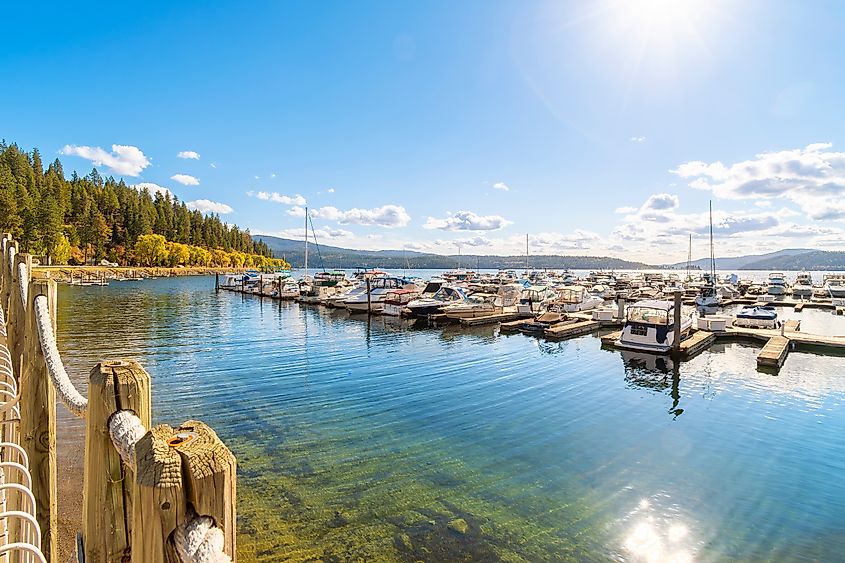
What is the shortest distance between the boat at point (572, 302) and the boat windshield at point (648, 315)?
977 centimetres

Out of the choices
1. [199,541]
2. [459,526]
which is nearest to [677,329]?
[459,526]

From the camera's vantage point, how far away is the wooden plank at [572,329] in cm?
2477

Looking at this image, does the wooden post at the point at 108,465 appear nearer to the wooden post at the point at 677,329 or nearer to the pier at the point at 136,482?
the pier at the point at 136,482

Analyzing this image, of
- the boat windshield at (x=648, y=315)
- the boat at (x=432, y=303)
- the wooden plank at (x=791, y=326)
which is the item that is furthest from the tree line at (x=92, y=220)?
the wooden plank at (x=791, y=326)

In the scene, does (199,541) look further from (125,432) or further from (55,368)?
(55,368)

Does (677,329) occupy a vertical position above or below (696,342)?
above

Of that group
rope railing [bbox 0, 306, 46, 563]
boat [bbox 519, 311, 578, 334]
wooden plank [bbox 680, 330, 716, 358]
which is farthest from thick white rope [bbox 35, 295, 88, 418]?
boat [bbox 519, 311, 578, 334]

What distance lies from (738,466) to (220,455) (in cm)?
1151

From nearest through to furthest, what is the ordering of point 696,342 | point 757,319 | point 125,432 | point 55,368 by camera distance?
1. point 125,432
2. point 55,368
3. point 696,342
4. point 757,319

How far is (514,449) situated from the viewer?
10062 millimetres

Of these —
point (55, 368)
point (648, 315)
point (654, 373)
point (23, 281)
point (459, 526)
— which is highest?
point (23, 281)

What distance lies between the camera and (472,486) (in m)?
8.32

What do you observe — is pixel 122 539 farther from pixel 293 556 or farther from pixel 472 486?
pixel 472 486

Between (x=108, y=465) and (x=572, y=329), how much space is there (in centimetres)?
2579
